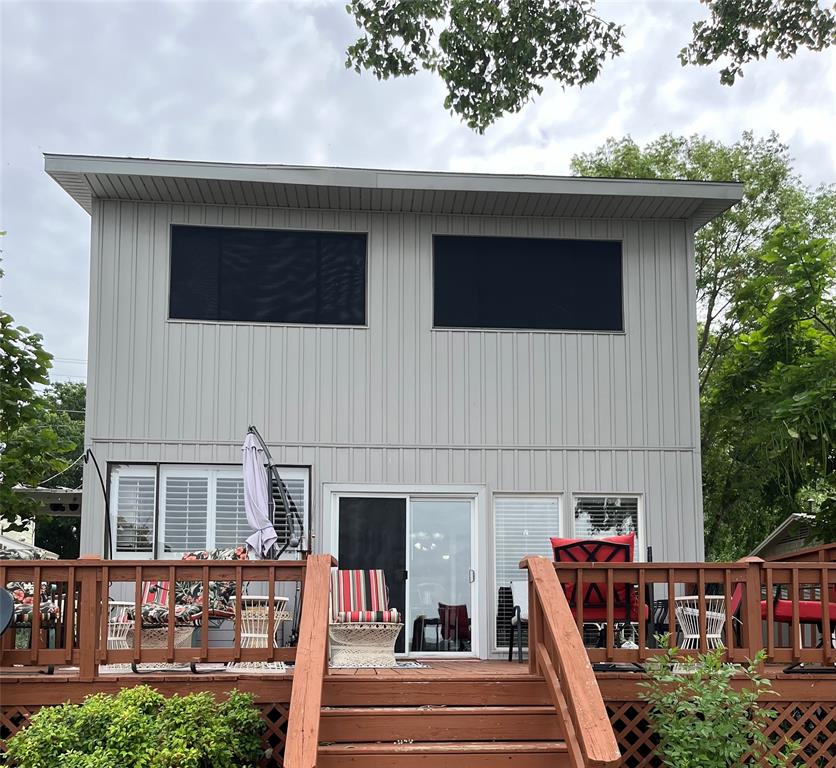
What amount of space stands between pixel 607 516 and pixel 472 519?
1.47 m

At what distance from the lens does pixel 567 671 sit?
6.29 m

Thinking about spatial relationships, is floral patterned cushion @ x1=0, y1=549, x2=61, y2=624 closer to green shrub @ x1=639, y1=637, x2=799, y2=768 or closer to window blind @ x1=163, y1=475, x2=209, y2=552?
window blind @ x1=163, y1=475, x2=209, y2=552

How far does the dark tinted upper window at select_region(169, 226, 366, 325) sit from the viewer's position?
11.5 meters

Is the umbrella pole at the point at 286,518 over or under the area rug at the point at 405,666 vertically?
over

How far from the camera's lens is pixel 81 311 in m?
38.6

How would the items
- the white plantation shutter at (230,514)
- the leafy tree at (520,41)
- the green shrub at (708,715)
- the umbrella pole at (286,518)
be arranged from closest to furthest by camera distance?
the green shrub at (708,715) < the leafy tree at (520,41) < the umbrella pole at (286,518) < the white plantation shutter at (230,514)

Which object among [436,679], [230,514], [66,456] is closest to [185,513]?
[230,514]

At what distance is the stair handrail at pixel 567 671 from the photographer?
5.73m

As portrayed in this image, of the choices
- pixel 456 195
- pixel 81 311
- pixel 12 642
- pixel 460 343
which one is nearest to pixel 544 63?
pixel 456 195

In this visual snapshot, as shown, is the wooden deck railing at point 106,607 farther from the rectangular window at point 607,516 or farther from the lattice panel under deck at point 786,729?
the rectangular window at point 607,516

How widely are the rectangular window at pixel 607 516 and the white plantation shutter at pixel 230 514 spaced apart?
139 inches

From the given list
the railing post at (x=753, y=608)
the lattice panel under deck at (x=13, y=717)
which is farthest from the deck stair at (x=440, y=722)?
the lattice panel under deck at (x=13, y=717)

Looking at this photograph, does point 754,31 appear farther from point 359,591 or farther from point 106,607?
point 106,607

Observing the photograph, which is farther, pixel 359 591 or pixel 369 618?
pixel 359 591
